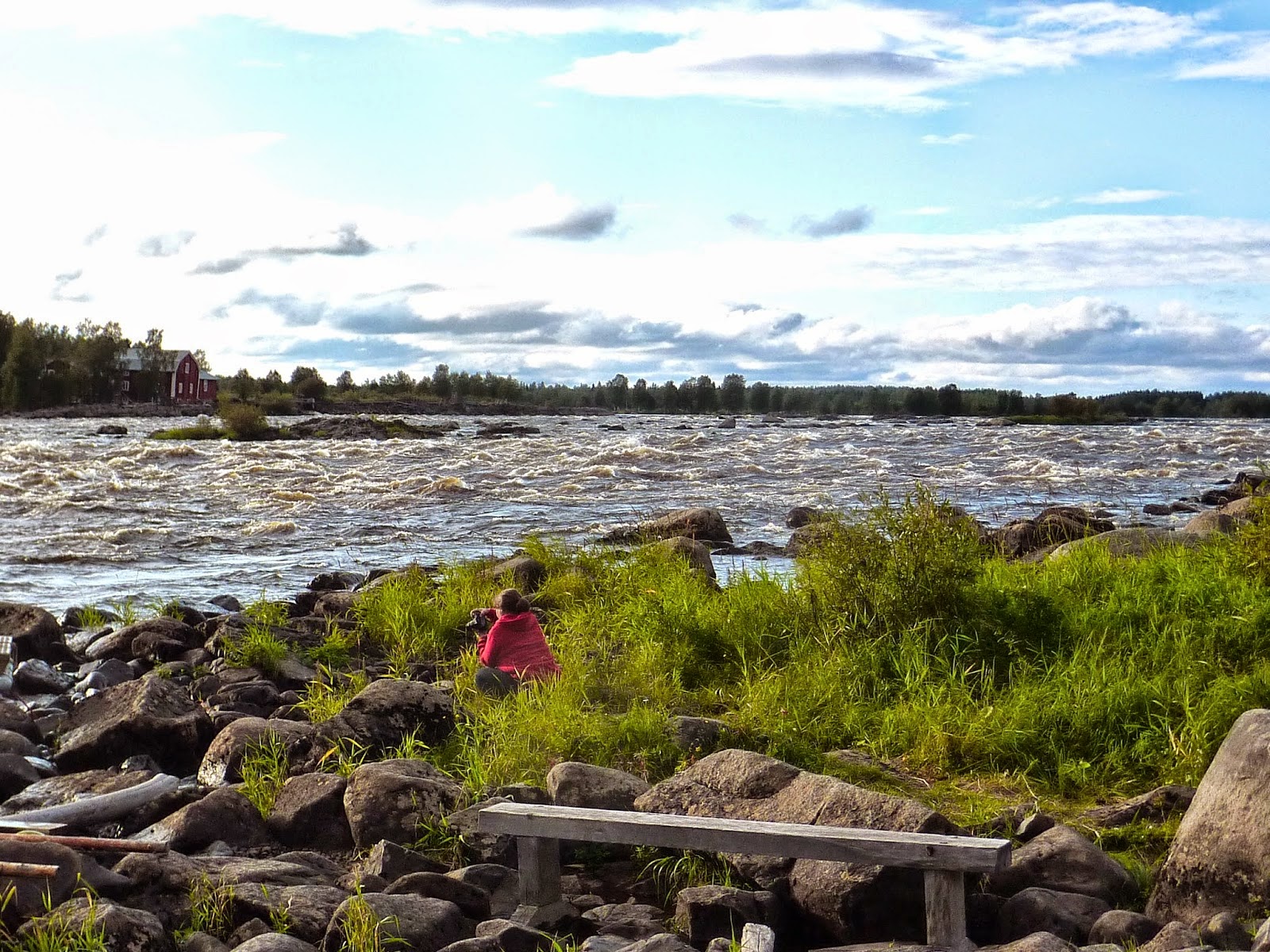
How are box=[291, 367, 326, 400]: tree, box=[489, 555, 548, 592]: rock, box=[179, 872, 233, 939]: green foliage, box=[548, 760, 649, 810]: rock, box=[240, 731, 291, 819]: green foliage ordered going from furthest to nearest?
box=[291, 367, 326, 400]: tree
box=[489, 555, 548, 592]: rock
box=[240, 731, 291, 819]: green foliage
box=[548, 760, 649, 810]: rock
box=[179, 872, 233, 939]: green foliage

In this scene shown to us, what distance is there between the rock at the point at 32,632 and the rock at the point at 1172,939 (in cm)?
A: 978

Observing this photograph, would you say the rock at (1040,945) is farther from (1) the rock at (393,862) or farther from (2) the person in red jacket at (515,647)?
(2) the person in red jacket at (515,647)

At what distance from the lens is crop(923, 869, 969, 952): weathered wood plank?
15.7ft

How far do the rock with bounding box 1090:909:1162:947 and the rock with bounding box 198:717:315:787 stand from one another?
4590mm

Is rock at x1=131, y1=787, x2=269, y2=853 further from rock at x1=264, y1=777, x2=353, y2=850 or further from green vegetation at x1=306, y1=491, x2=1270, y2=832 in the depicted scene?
green vegetation at x1=306, y1=491, x2=1270, y2=832

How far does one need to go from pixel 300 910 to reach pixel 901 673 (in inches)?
165

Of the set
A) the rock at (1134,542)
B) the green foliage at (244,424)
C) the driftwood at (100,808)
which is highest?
the green foliage at (244,424)

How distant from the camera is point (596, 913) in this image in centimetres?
532

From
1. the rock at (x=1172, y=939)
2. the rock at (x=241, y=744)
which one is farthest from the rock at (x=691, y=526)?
the rock at (x=1172, y=939)

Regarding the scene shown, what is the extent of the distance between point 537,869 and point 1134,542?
26.3ft

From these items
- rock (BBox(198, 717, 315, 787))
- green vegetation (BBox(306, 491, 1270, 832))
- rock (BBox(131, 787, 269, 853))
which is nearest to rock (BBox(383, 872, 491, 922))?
green vegetation (BBox(306, 491, 1270, 832))

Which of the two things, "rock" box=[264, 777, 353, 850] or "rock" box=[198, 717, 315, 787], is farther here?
"rock" box=[198, 717, 315, 787]

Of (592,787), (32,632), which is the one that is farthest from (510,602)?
(32,632)

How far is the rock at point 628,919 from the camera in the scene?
5.09 metres
